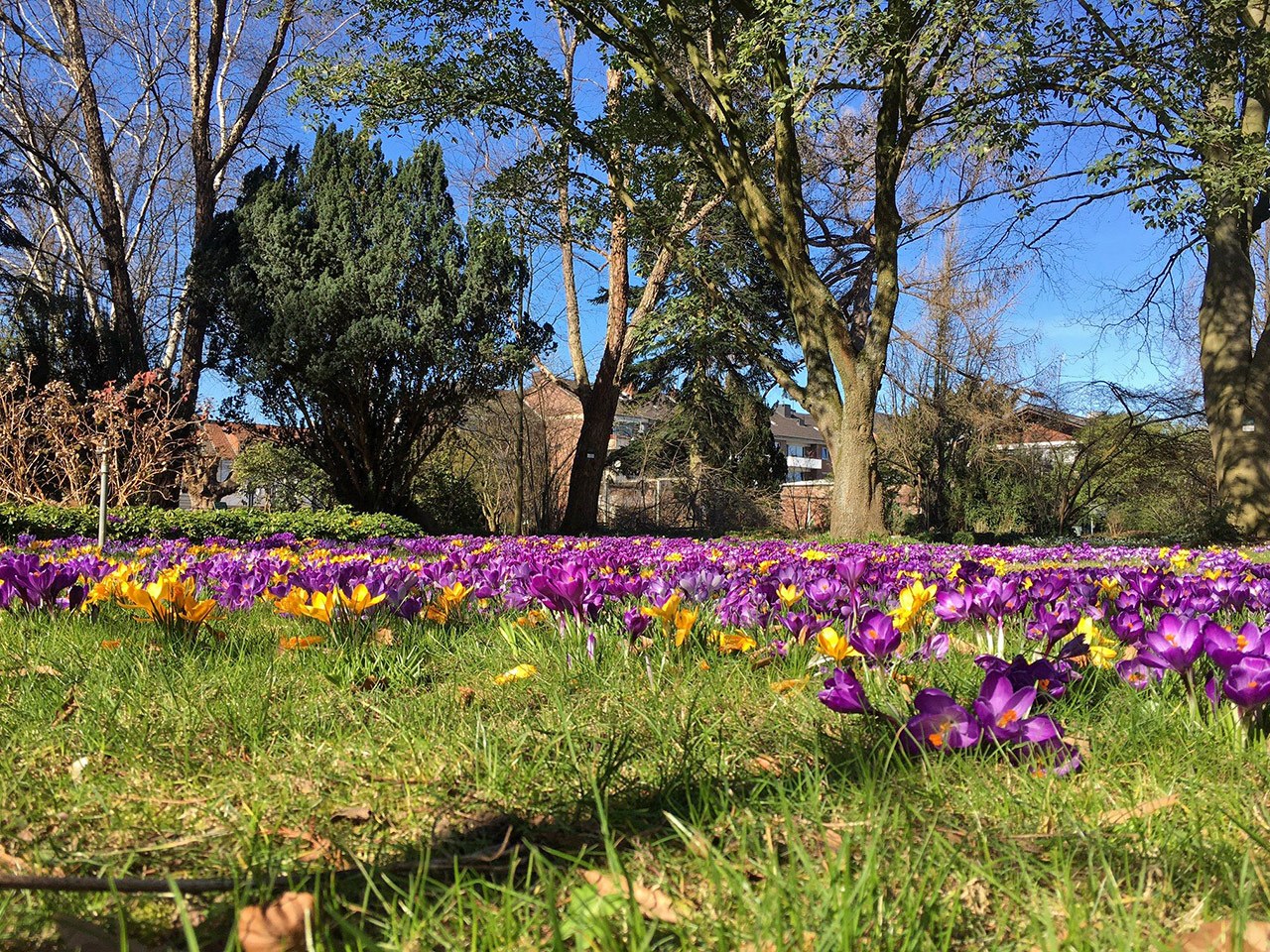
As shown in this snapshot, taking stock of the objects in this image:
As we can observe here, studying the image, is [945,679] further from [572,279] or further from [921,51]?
[572,279]

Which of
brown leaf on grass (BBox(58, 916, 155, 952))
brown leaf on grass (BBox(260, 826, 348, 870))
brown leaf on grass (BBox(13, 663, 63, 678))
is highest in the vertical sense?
brown leaf on grass (BBox(13, 663, 63, 678))

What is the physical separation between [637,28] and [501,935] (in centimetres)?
1353

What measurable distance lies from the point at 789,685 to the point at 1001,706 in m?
0.61

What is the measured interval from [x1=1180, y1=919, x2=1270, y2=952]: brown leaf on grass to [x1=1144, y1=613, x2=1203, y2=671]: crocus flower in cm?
79

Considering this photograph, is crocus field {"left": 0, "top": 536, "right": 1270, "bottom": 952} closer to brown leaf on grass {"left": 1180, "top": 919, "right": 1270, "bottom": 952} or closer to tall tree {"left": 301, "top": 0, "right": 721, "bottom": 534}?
brown leaf on grass {"left": 1180, "top": 919, "right": 1270, "bottom": 952}

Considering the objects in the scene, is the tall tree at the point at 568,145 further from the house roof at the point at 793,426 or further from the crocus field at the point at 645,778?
the house roof at the point at 793,426

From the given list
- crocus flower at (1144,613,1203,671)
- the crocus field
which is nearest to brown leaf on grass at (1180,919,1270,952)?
the crocus field

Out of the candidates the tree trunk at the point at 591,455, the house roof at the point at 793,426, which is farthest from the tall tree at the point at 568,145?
the house roof at the point at 793,426

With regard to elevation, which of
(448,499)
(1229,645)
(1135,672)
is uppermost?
(448,499)

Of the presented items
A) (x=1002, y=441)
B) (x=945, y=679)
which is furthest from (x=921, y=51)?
(x=1002, y=441)

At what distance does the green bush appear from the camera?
944 cm

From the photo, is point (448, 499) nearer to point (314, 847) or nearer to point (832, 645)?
point (832, 645)

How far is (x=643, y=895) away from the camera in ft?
3.31

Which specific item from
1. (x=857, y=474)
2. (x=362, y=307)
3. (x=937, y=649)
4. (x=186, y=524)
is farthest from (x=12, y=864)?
(x=362, y=307)
